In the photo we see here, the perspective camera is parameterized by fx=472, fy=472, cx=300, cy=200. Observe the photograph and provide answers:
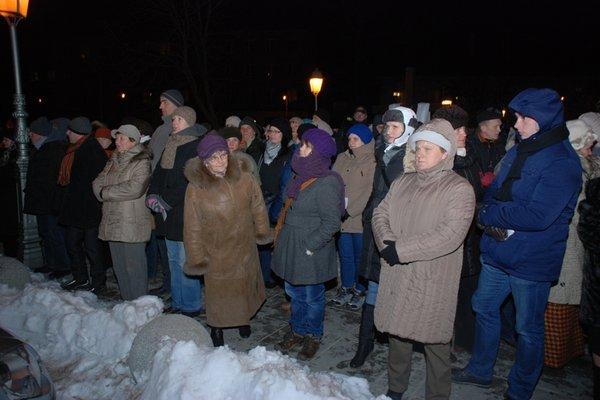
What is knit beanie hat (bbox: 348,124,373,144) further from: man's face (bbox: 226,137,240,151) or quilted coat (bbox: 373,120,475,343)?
quilted coat (bbox: 373,120,475,343)

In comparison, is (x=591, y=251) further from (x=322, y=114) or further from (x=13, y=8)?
(x=13, y=8)

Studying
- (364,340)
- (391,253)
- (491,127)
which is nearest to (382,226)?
(391,253)

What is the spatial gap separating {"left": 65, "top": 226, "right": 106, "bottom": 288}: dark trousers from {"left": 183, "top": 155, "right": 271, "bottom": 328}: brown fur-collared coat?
2.70 meters

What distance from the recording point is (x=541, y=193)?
11.4ft

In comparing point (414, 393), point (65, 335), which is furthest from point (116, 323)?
point (414, 393)

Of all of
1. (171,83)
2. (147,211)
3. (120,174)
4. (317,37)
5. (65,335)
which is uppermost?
(317,37)

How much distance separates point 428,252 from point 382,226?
0.48m

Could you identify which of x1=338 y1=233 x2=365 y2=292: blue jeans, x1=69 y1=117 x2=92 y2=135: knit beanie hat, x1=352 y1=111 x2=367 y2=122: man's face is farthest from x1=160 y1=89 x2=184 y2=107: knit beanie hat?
x1=352 y1=111 x2=367 y2=122: man's face

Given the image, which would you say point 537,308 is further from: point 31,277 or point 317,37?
point 317,37

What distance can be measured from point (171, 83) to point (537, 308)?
1493 inches

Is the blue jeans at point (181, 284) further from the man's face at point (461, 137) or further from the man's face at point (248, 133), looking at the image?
the man's face at point (461, 137)

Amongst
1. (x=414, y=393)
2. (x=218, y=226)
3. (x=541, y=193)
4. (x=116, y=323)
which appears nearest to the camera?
(x=541, y=193)

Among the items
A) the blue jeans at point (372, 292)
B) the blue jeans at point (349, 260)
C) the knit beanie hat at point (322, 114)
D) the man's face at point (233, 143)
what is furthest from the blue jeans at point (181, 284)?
the knit beanie hat at point (322, 114)

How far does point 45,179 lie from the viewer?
25.1 feet
